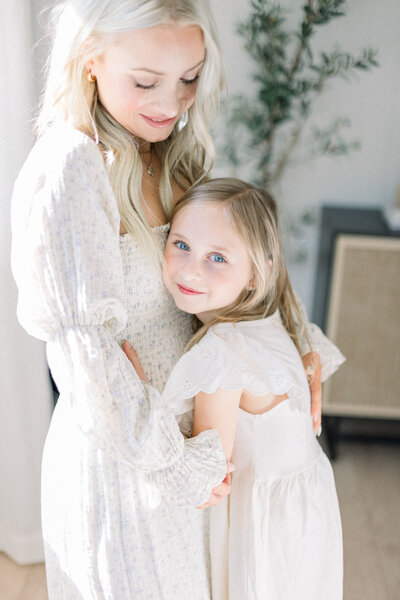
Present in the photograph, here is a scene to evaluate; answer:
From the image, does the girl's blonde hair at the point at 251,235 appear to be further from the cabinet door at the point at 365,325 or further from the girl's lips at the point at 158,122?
the cabinet door at the point at 365,325

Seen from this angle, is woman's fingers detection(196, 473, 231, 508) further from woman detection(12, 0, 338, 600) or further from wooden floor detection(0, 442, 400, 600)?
wooden floor detection(0, 442, 400, 600)

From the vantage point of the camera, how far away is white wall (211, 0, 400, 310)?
2363 mm

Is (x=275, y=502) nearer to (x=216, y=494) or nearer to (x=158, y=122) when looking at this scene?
(x=216, y=494)

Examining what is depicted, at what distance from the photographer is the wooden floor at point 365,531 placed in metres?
2.02

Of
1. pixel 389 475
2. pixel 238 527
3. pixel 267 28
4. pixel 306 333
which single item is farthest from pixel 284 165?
pixel 238 527

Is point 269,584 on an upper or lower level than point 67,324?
lower

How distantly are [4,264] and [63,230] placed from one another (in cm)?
82

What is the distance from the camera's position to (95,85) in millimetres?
1110

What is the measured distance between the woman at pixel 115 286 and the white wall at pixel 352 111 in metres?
1.22

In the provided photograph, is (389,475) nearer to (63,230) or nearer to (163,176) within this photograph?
(163,176)

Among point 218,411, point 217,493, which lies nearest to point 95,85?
point 218,411

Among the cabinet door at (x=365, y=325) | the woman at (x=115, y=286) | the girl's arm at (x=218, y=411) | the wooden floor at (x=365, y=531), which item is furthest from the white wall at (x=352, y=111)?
the girl's arm at (x=218, y=411)

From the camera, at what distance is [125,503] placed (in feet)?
3.80

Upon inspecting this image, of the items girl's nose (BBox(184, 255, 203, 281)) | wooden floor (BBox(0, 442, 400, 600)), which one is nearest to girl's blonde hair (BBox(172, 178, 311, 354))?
girl's nose (BBox(184, 255, 203, 281))
